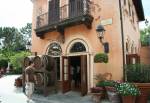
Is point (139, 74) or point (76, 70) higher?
point (76, 70)

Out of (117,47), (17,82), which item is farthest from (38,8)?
(117,47)

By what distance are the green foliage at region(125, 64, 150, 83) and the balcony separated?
3709mm

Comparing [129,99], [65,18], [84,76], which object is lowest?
[129,99]

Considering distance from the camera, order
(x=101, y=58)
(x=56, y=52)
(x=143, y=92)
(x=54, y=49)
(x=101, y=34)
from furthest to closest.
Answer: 1. (x=54, y=49)
2. (x=56, y=52)
3. (x=101, y=34)
4. (x=101, y=58)
5. (x=143, y=92)

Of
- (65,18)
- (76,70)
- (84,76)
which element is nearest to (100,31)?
(84,76)

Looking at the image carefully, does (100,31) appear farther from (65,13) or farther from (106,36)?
(65,13)

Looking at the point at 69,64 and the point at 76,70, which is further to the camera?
the point at 76,70

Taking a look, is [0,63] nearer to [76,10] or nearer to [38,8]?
[38,8]

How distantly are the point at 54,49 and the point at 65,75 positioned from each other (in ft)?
7.38

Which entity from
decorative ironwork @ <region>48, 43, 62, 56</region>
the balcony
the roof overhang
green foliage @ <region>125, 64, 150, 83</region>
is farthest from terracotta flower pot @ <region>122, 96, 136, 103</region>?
the roof overhang

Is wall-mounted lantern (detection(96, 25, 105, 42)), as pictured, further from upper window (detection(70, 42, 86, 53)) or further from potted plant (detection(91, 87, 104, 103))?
potted plant (detection(91, 87, 104, 103))

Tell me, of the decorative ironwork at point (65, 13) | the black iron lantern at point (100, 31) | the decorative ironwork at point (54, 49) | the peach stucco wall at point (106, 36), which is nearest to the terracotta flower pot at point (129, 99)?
the peach stucco wall at point (106, 36)

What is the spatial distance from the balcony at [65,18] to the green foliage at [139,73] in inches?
146

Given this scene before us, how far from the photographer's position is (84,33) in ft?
49.1
